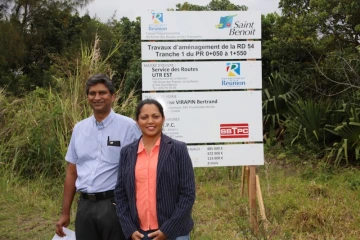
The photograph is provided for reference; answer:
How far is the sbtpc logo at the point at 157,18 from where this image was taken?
4801mm

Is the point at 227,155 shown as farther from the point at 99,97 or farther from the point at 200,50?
the point at 99,97

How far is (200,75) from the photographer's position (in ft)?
16.1

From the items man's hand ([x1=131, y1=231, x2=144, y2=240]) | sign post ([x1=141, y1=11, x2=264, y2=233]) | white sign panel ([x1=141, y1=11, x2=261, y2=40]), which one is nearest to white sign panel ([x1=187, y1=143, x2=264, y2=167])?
sign post ([x1=141, y1=11, x2=264, y2=233])

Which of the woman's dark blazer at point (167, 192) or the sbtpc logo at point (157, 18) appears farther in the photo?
the sbtpc logo at point (157, 18)

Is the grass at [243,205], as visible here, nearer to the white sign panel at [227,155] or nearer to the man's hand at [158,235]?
the white sign panel at [227,155]

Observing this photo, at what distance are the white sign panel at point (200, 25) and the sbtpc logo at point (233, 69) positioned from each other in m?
0.27

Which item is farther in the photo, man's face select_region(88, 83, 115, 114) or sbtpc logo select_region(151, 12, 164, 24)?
sbtpc logo select_region(151, 12, 164, 24)

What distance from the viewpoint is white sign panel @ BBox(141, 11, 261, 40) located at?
4.82 m

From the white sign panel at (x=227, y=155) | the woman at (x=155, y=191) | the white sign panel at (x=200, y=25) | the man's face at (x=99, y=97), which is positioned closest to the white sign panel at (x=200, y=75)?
the white sign panel at (x=200, y=25)

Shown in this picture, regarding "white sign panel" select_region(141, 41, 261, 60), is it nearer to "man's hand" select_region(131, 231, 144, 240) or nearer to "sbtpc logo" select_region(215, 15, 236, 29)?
"sbtpc logo" select_region(215, 15, 236, 29)

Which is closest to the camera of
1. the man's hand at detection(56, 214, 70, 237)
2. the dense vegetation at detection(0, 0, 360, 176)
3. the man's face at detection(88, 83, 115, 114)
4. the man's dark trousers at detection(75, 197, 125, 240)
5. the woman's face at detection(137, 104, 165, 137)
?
the woman's face at detection(137, 104, 165, 137)

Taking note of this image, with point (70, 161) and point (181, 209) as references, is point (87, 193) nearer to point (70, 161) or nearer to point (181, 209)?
point (70, 161)

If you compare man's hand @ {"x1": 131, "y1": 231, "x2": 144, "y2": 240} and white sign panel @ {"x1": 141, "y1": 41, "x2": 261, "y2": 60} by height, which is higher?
white sign panel @ {"x1": 141, "y1": 41, "x2": 261, "y2": 60}

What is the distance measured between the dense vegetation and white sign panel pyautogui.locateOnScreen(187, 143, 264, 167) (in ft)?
9.41
